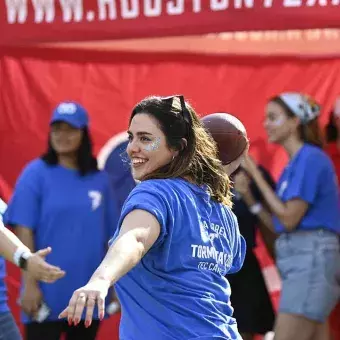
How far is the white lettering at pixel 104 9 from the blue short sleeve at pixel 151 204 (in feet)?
8.01

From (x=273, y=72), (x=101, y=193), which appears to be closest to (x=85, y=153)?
(x=101, y=193)

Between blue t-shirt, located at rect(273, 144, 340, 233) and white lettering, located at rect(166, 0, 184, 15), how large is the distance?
115cm

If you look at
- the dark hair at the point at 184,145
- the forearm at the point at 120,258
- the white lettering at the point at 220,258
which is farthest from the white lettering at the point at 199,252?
the forearm at the point at 120,258

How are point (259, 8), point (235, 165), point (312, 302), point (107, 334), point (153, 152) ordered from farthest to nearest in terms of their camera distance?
1. point (107, 334)
2. point (312, 302)
3. point (259, 8)
4. point (235, 165)
5. point (153, 152)

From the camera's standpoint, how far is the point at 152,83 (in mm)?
7363

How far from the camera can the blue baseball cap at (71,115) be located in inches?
247

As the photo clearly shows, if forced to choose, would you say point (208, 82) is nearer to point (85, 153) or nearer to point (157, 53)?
point (157, 53)

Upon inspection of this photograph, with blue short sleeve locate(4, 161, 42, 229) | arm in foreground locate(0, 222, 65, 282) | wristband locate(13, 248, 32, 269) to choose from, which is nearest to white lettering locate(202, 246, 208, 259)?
arm in foreground locate(0, 222, 65, 282)

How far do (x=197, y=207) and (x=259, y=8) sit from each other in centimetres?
217

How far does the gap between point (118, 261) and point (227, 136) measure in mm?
1125

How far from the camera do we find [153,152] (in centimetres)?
332

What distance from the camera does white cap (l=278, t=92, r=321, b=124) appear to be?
621 cm

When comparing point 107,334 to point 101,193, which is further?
point 107,334

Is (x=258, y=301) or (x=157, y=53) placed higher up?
(x=157, y=53)
